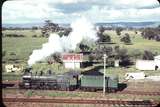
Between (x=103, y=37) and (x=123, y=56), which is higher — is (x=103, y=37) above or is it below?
above

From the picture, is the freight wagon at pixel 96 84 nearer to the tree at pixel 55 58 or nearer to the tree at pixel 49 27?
the tree at pixel 55 58

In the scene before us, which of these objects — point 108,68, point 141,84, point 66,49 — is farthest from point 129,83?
point 66,49

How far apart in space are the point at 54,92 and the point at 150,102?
9.45ft

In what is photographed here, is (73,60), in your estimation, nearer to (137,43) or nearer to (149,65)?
(149,65)

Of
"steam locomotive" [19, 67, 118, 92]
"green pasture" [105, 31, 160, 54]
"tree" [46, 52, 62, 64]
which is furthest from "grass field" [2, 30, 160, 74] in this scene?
"steam locomotive" [19, 67, 118, 92]

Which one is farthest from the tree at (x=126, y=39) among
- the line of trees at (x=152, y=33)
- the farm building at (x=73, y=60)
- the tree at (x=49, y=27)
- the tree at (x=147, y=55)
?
the farm building at (x=73, y=60)

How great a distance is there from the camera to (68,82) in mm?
10023

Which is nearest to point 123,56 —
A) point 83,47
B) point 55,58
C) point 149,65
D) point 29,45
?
point 83,47

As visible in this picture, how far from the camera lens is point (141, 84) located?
34.6 ft

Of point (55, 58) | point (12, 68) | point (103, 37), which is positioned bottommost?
point (12, 68)

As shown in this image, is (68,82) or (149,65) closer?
(68,82)

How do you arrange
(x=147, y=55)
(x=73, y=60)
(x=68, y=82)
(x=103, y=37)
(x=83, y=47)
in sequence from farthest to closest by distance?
(x=103, y=37) → (x=147, y=55) → (x=83, y=47) → (x=73, y=60) → (x=68, y=82)

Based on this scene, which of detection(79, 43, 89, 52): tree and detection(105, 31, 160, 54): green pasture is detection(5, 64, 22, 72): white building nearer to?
detection(79, 43, 89, 52): tree

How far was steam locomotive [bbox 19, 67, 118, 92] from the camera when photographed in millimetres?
9773
